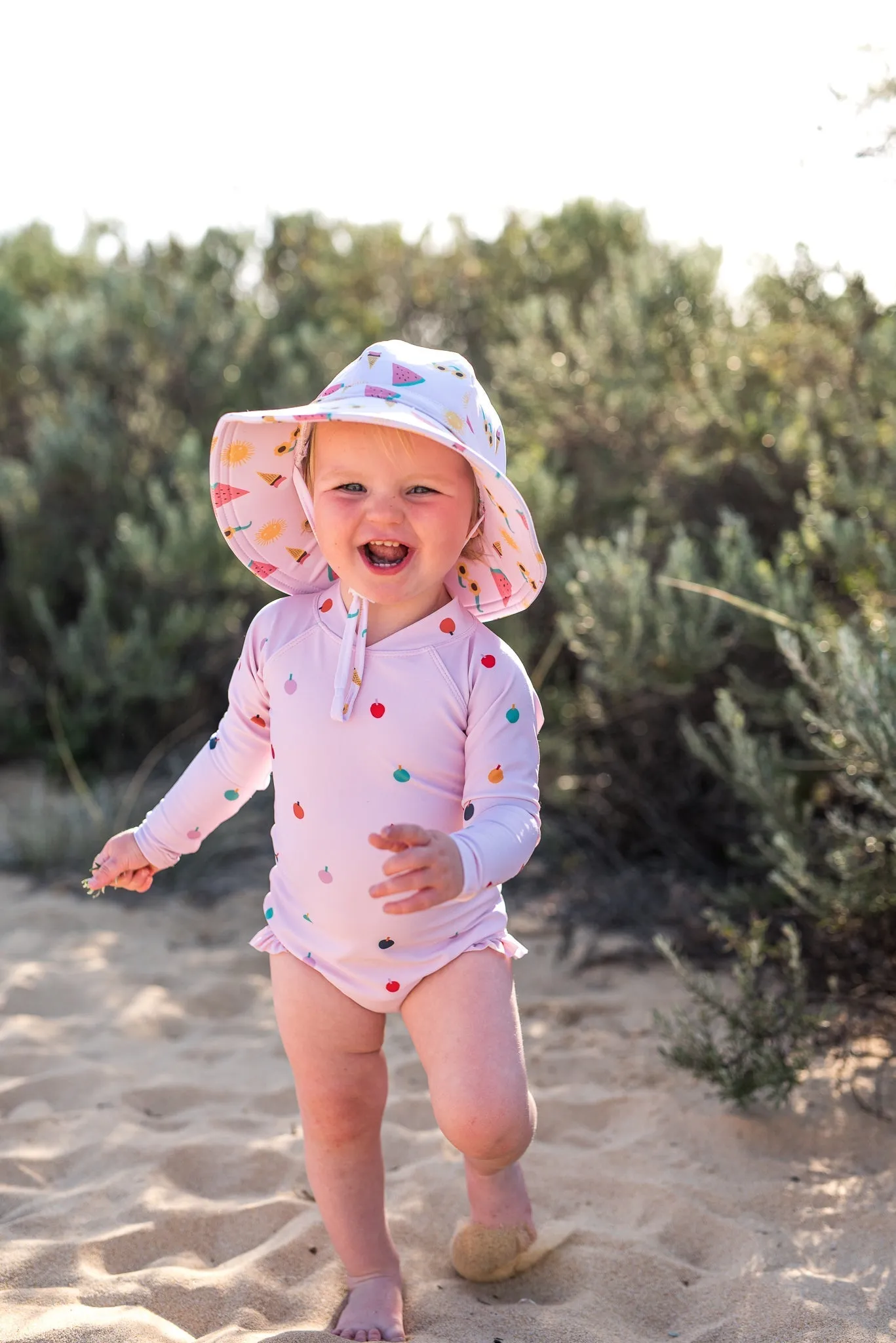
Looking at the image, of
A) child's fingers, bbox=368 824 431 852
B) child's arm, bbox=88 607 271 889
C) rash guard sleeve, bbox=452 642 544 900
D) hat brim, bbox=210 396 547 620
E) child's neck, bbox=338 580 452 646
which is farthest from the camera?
child's arm, bbox=88 607 271 889

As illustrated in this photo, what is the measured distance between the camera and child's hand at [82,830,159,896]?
237 cm

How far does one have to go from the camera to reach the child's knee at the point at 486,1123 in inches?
80.6

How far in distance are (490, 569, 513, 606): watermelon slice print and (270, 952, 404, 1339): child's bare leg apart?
2.33ft

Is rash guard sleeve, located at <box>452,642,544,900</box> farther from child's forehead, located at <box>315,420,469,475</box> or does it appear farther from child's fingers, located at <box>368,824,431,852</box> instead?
child's forehead, located at <box>315,420,469,475</box>

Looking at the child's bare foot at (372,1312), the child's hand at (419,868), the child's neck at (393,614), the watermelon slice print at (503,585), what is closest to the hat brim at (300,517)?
the watermelon slice print at (503,585)

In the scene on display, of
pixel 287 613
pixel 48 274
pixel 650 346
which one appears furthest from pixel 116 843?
pixel 48 274

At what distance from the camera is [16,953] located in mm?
4086

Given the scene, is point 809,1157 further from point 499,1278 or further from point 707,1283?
point 499,1278

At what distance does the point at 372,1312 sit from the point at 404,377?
154 centimetres

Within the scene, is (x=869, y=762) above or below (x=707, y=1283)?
above

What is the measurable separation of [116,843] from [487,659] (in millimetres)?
767

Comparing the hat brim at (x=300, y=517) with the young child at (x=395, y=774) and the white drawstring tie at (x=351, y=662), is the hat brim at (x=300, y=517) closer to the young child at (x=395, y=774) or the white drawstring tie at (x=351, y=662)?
the young child at (x=395, y=774)

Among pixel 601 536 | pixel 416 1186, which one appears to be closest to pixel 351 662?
pixel 416 1186

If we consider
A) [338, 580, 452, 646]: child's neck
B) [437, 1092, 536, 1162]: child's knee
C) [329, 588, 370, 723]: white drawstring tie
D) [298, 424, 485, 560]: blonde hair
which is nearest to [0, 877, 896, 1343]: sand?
[437, 1092, 536, 1162]: child's knee
